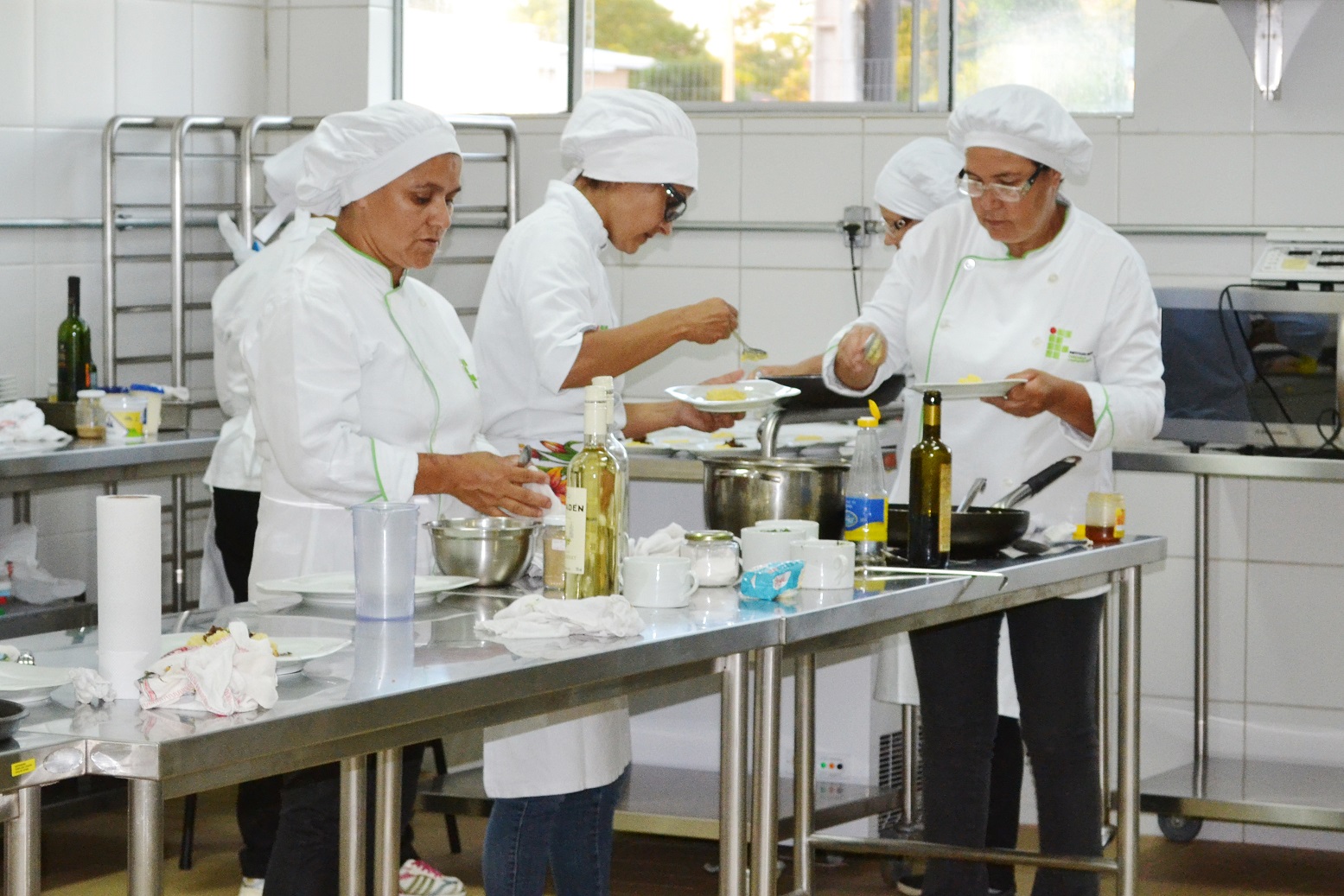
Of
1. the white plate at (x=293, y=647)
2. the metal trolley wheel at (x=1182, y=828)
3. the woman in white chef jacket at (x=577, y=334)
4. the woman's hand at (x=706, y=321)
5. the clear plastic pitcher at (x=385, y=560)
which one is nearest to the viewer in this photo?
the white plate at (x=293, y=647)

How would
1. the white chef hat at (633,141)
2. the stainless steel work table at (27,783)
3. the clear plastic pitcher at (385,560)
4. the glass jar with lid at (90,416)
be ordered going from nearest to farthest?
1. the stainless steel work table at (27,783)
2. the clear plastic pitcher at (385,560)
3. the white chef hat at (633,141)
4. the glass jar with lid at (90,416)

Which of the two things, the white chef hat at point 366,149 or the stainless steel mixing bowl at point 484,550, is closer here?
the stainless steel mixing bowl at point 484,550

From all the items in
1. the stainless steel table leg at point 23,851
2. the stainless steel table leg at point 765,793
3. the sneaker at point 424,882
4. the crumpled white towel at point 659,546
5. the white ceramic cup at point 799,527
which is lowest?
the sneaker at point 424,882

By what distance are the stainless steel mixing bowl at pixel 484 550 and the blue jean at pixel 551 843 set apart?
17.7 inches

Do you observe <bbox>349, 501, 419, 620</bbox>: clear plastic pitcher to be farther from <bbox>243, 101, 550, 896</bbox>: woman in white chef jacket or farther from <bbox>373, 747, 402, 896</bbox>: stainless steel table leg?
<bbox>373, 747, 402, 896</bbox>: stainless steel table leg

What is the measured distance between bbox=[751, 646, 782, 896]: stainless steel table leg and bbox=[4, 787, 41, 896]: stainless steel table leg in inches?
38.2

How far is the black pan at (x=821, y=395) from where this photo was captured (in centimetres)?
328

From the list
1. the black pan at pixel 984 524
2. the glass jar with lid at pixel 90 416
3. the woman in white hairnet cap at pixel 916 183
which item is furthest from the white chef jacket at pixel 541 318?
the glass jar with lid at pixel 90 416

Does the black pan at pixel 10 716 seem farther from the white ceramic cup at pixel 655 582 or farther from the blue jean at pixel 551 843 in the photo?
the blue jean at pixel 551 843

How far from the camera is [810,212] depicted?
4.66 metres

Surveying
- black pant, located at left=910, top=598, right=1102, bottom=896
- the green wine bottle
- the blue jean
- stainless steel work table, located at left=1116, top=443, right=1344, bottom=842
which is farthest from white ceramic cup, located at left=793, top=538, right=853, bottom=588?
the green wine bottle

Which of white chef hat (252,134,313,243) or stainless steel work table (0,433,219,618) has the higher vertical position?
white chef hat (252,134,313,243)

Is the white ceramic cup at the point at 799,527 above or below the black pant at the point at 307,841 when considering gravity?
above

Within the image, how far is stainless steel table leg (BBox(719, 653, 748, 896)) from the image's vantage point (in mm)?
2143
